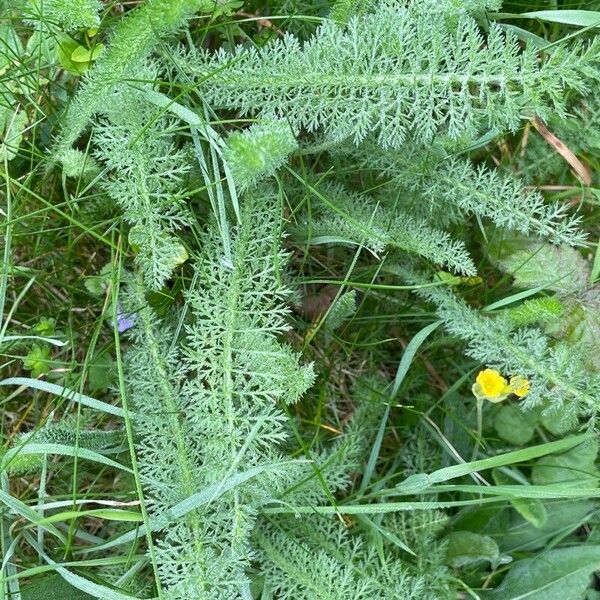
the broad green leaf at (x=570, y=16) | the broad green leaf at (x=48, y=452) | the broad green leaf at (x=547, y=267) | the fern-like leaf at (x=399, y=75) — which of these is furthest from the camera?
the broad green leaf at (x=547, y=267)

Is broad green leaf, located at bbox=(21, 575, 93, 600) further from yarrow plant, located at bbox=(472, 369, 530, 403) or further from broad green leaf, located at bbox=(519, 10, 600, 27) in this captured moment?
broad green leaf, located at bbox=(519, 10, 600, 27)

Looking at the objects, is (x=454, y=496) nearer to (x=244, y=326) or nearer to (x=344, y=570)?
(x=344, y=570)

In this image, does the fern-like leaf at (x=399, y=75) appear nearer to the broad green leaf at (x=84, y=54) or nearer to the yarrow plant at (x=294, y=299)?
the yarrow plant at (x=294, y=299)

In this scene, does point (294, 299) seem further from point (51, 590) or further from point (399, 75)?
point (51, 590)

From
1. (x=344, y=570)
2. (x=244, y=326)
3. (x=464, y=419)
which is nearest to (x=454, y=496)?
(x=464, y=419)

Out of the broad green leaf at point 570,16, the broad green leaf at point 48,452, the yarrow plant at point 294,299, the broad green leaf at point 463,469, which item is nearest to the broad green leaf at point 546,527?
the yarrow plant at point 294,299

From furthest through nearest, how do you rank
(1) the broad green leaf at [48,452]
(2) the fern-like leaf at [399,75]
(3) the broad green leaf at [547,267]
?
(3) the broad green leaf at [547,267] → (1) the broad green leaf at [48,452] → (2) the fern-like leaf at [399,75]
